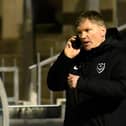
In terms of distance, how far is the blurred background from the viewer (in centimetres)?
814

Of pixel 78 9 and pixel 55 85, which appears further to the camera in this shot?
pixel 78 9

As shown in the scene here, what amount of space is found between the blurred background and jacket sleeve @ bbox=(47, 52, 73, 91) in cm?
417

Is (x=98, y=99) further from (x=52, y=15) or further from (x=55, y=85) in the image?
(x=52, y=15)

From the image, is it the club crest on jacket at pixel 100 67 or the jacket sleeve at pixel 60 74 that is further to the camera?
the jacket sleeve at pixel 60 74

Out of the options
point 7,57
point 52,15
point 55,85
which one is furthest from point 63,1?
point 55,85

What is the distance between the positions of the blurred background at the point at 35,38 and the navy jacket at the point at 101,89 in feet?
14.4

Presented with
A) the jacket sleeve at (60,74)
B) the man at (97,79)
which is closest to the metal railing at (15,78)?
the jacket sleeve at (60,74)

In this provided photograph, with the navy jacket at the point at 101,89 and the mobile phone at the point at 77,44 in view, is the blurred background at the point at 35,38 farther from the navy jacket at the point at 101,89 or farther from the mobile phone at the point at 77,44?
the navy jacket at the point at 101,89

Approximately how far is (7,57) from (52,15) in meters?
0.80

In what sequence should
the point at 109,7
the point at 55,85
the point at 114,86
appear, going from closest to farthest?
1. the point at 114,86
2. the point at 55,85
3. the point at 109,7

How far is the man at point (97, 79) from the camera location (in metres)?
3.43

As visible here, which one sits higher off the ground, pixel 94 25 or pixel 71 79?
pixel 94 25

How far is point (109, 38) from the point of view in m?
3.61

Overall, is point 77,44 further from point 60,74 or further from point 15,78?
point 15,78
